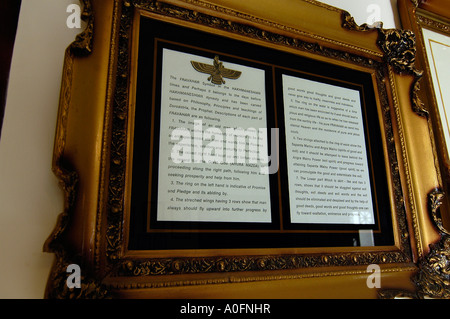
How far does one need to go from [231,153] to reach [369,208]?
373 millimetres

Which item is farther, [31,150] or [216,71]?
[216,71]

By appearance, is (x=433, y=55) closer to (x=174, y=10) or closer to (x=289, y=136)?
(x=289, y=136)

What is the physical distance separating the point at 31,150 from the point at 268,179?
0.44 meters

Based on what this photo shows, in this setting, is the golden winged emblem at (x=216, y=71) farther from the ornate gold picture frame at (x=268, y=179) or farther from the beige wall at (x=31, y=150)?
the beige wall at (x=31, y=150)

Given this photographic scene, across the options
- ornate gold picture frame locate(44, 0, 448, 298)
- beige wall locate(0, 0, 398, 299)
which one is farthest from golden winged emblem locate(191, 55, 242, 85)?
beige wall locate(0, 0, 398, 299)

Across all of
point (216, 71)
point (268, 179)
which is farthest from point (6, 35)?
point (268, 179)

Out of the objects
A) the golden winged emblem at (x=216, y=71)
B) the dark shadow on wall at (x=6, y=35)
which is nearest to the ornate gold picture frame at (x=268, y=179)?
the golden winged emblem at (x=216, y=71)

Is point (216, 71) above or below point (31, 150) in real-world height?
above

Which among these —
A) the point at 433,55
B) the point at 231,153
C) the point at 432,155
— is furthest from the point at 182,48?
the point at 433,55

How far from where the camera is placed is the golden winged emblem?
2.19 feet

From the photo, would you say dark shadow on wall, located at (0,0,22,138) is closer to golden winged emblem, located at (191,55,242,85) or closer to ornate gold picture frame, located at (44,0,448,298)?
ornate gold picture frame, located at (44,0,448,298)

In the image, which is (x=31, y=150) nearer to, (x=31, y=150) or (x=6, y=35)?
(x=31, y=150)

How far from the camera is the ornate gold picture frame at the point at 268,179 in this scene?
0.50m

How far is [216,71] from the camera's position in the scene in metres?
0.68
